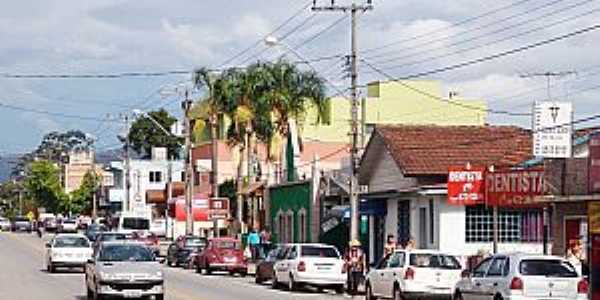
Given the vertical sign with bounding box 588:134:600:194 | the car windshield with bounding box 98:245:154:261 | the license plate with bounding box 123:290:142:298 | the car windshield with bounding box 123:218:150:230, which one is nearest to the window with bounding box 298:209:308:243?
the car windshield with bounding box 123:218:150:230

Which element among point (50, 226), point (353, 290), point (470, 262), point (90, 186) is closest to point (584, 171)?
point (470, 262)

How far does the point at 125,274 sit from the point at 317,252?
33.8 ft

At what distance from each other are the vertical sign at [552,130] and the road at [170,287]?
7043 millimetres

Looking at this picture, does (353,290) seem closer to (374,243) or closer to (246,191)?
(374,243)

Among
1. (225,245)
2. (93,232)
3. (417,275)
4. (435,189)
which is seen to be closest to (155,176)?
(93,232)

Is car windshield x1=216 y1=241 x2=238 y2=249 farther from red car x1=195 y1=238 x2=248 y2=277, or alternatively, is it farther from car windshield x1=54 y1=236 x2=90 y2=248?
car windshield x1=54 y1=236 x2=90 y2=248

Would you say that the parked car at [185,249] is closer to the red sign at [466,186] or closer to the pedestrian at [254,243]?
the pedestrian at [254,243]

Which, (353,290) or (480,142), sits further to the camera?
(480,142)

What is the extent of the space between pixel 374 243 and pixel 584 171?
18.8 m

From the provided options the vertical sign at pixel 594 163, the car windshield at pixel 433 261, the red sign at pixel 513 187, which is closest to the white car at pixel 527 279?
the car windshield at pixel 433 261

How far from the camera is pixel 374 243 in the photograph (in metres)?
52.3

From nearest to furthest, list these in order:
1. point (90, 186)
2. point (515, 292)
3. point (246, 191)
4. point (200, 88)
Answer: point (515, 292)
point (200, 88)
point (246, 191)
point (90, 186)

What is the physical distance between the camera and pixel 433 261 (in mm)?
31609

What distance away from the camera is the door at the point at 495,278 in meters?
25.0
